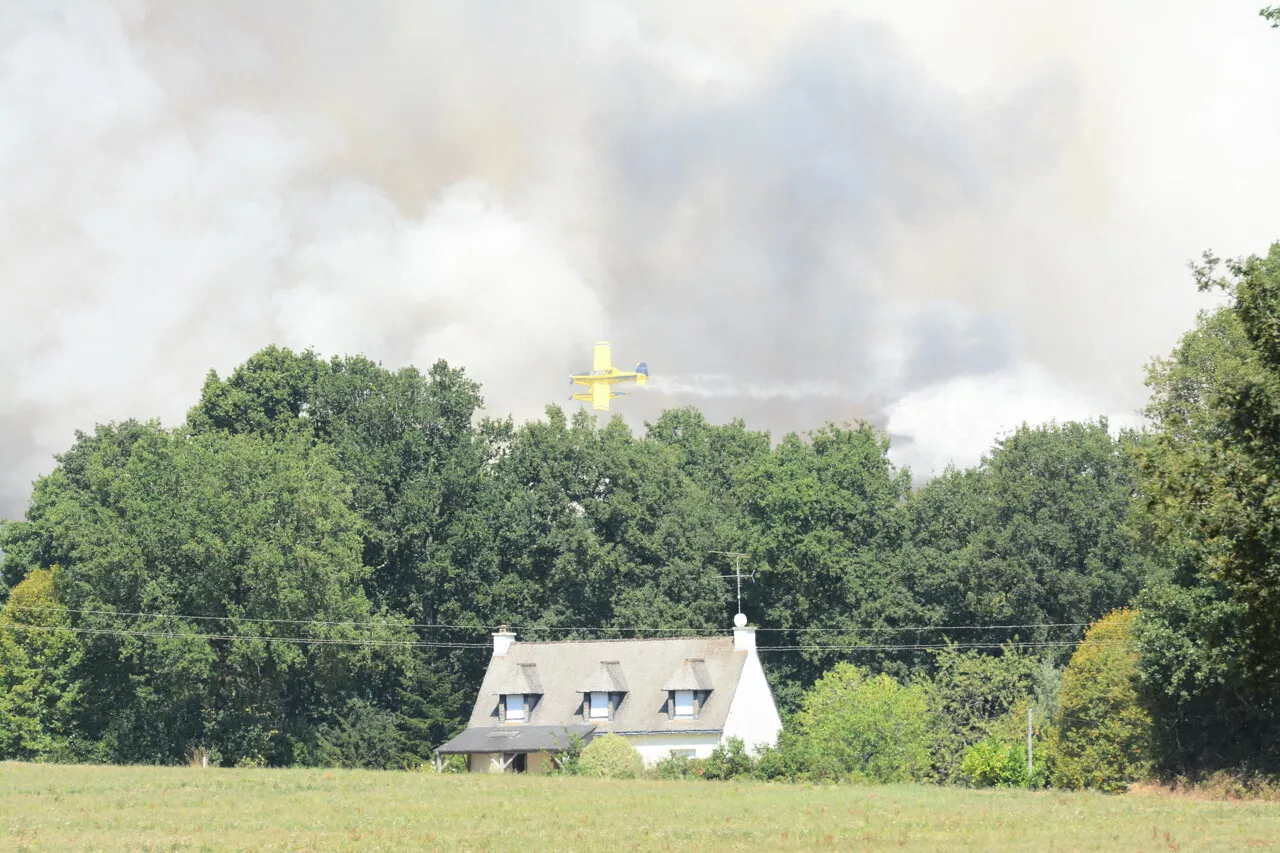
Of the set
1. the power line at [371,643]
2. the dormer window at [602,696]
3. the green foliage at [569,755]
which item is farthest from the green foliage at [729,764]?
the power line at [371,643]

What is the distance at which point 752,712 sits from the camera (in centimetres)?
7275

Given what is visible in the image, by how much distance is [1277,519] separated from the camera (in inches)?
866

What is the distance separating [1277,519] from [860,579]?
59956 millimetres

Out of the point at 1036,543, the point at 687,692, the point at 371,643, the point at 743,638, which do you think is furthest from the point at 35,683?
the point at 1036,543

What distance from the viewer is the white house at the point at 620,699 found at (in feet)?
233

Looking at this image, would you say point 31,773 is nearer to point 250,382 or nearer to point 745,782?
point 745,782

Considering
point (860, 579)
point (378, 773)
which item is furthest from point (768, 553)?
point (378, 773)

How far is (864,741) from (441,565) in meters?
29.2

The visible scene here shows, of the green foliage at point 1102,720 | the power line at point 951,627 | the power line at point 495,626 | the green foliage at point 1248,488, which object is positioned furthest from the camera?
the power line at point 951,627

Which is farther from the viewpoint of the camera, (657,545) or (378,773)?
(657,545)

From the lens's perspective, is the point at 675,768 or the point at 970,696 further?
the point at 970,696

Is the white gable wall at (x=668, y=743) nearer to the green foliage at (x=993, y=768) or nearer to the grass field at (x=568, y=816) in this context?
the green foliage at (x=993, y=768)

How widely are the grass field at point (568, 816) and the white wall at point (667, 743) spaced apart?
1435cm

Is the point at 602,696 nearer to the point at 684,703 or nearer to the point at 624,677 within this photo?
the point at 624,677
